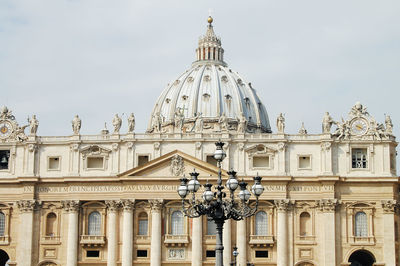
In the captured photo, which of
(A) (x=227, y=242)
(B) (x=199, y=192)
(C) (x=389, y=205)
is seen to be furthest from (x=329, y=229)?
(B) (x=199, y=192)

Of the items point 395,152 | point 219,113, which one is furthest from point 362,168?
point 219,113

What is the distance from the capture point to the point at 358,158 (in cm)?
7538

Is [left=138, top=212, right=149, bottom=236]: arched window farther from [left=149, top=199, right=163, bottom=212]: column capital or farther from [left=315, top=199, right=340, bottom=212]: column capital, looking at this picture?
[left=315, top=199, right=340, bottom=212]: column capital

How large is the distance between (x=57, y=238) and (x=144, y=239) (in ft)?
28.3

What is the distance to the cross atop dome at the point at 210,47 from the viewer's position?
126312 millimetres

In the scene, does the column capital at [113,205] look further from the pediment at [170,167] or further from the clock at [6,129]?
the clock at [6,129]

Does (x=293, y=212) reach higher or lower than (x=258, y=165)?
lower

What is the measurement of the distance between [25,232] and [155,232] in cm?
1272

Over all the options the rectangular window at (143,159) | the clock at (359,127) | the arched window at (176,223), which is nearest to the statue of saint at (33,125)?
the rectangular window at (143,159)

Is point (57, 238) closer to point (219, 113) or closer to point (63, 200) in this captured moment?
point (63, 200)

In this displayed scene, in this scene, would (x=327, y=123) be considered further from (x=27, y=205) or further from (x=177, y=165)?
(x=27, y=205)

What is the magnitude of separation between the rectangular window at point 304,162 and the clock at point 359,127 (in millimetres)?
5215

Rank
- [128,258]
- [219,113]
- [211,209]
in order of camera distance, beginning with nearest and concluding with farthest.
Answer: [211,209], [128,258], [219,113]

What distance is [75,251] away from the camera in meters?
74.1
